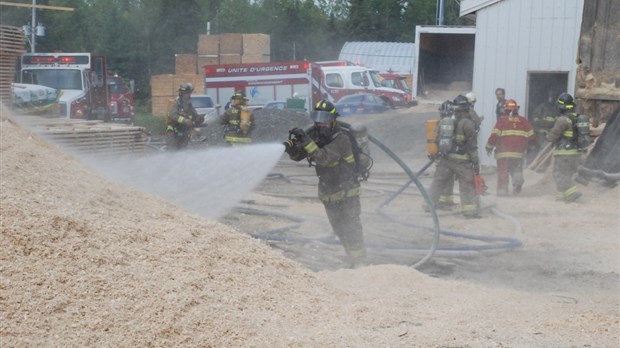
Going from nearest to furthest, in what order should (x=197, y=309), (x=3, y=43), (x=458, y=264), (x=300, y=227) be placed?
(x=197, y=309), (x=458, y=264), (x=300, y=227), (x=3, y=43)

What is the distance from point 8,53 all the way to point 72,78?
685 cm

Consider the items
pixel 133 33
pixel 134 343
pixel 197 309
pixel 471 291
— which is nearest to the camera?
pixel 134 343

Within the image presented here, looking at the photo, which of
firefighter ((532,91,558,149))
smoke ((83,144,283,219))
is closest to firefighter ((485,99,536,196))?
firefighter ((532,91,558,149))

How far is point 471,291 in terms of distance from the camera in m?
6.31

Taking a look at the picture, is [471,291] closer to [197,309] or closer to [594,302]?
[594,302]

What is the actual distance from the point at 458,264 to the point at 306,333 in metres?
3.96

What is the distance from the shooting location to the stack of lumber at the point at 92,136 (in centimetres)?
1108

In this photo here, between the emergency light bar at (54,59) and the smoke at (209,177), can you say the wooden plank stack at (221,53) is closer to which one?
the emergency light bar at (54,59)

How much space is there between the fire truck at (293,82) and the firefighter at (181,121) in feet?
44.5

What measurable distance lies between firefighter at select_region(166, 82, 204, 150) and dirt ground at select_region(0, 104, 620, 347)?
4.58 meters

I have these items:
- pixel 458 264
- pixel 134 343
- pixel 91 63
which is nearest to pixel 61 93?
pixel 91 63

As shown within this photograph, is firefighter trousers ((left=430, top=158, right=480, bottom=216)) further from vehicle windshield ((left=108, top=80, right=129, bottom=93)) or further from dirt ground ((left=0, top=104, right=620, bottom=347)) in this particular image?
vehicle windshield ((left=108, top=80, right=129, bottom=93))

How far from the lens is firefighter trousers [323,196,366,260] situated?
7.54 m

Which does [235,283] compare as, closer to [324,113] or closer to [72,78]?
[324,113]
